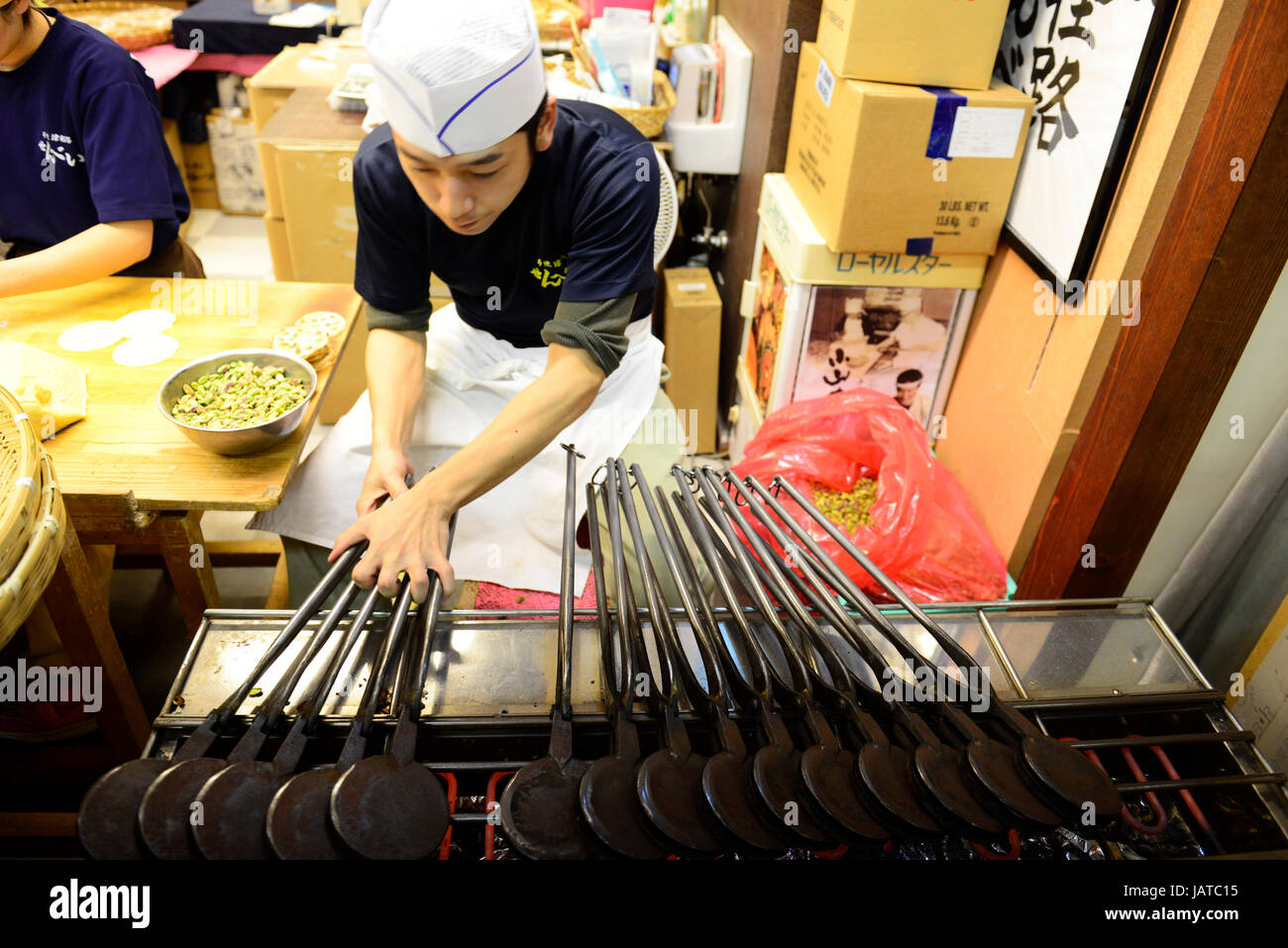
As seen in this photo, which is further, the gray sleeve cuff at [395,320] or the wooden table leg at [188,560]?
the gray sleeve cuff at [395,320]

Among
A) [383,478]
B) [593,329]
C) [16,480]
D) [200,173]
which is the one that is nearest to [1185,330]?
[593,329]

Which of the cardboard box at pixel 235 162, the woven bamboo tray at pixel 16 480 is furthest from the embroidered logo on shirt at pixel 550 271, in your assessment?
the cardboard box at pixel 235 162

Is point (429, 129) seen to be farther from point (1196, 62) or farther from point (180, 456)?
point (1196, 62)

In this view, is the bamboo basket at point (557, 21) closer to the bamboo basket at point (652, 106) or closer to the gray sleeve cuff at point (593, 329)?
the bamboo basket at point (652, 106)

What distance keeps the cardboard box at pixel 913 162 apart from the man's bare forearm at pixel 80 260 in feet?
6.30

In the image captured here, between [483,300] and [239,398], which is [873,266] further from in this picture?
[239,398]

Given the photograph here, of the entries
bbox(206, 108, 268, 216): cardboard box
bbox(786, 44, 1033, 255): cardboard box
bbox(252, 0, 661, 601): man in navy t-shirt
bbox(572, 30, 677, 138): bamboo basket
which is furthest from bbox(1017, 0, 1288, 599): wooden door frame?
bbox(206, 108, 268, 216): cardboard box

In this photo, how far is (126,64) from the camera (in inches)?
83.0

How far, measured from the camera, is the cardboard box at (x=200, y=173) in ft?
16.9

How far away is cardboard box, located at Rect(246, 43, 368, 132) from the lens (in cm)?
350

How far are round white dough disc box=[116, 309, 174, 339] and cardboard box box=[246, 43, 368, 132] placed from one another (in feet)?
6.18

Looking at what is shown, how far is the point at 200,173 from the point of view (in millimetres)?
5207
